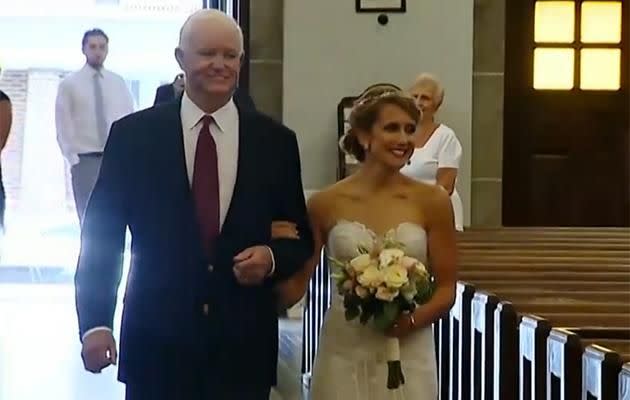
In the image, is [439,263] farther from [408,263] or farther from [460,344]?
[460,344]

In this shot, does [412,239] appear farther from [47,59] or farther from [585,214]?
[47,59]

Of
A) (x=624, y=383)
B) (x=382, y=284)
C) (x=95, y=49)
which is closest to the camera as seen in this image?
(x=624, y=383)

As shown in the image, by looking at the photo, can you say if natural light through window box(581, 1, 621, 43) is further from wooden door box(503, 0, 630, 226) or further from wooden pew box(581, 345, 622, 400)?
wooden pew box(581, 345, 622, 400)

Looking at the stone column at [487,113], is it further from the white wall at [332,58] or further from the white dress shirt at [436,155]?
the white dress shirt at [436,155]

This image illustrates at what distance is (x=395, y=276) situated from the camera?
9.26 feet

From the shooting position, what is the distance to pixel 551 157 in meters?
8.51

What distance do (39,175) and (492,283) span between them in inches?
292

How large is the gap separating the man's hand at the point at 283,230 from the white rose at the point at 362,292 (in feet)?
0.66

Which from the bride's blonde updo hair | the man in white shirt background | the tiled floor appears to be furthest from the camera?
the man in white shirt background

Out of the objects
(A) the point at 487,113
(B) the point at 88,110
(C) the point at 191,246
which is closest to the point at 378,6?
(A) the point at 487,113

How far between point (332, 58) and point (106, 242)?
5.34 metres

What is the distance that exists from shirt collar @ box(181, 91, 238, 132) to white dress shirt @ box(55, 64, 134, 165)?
5781mm

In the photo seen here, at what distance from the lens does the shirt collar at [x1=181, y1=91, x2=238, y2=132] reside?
2.72 m

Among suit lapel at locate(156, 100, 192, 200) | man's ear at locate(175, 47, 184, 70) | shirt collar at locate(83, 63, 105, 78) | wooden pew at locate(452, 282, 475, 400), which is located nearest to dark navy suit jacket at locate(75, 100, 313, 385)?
suit lapel at locate(156, 100, 192, 200)
